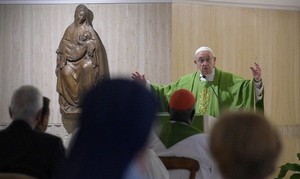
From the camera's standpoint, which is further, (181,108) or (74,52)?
(74,52)

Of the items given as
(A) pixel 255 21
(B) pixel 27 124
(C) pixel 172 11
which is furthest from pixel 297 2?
(B) pixel 27 124

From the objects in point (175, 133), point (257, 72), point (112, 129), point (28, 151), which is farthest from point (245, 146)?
point (257, 72)

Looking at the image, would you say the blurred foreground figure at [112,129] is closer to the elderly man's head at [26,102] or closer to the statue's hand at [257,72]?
the elderly man's head at [26,102]

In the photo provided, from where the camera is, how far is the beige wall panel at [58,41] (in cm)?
976

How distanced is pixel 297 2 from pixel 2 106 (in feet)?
14.8

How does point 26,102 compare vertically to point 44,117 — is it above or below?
above

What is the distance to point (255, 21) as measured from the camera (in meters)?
10.1

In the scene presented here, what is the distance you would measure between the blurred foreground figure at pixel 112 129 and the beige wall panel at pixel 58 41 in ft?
25.4

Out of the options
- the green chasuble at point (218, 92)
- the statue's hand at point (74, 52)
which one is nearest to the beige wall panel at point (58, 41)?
the statue's hand at point (74, 52)

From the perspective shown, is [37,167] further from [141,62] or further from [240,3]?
[240,3]

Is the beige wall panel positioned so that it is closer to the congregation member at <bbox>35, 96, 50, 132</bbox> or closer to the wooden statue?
the wooden statue

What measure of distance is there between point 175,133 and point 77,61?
14.7 feet

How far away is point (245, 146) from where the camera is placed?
7.06 ft

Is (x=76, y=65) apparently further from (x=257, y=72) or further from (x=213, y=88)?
(x=257, y=72)
